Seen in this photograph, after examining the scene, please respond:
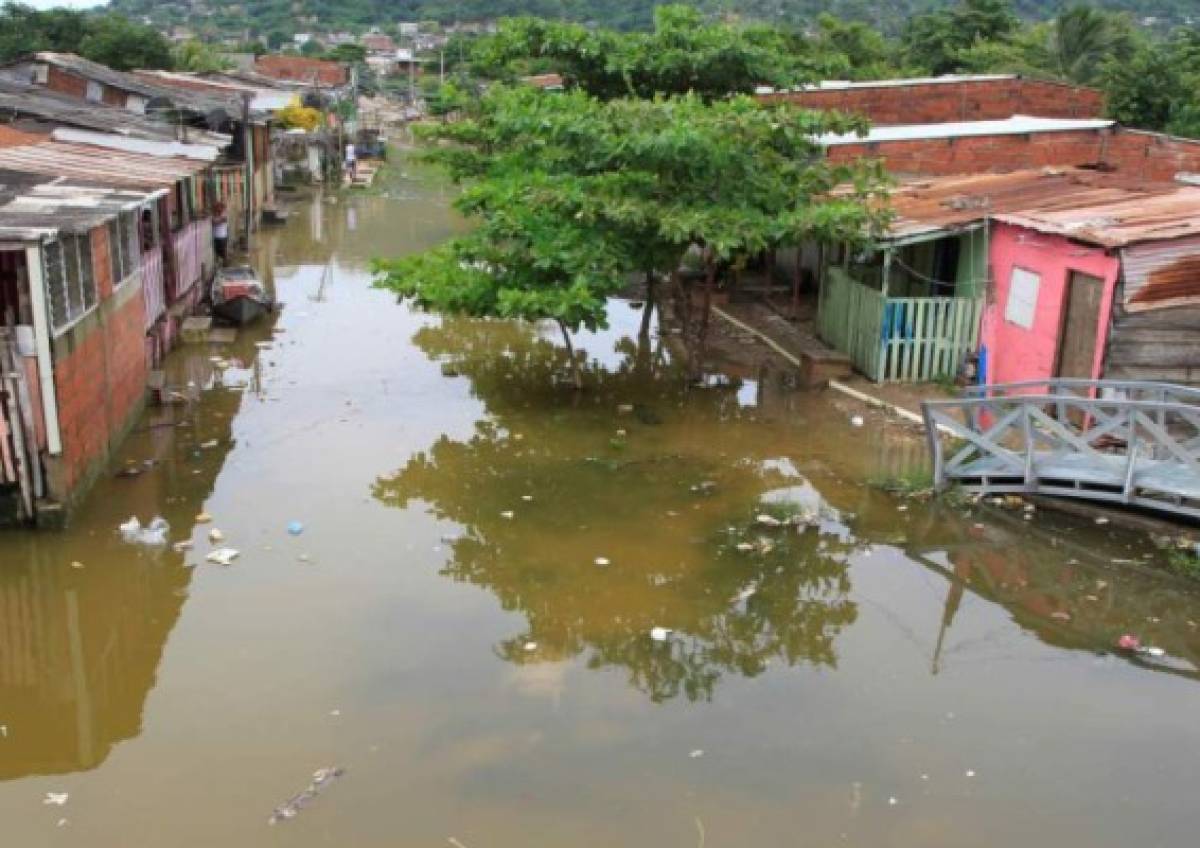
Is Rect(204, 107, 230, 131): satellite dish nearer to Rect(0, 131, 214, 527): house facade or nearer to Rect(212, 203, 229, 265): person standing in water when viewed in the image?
Rect(212, 203, 229, 265): person standing in water

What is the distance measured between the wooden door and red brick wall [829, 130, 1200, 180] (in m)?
6.29

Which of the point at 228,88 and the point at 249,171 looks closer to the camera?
the point at 249,171

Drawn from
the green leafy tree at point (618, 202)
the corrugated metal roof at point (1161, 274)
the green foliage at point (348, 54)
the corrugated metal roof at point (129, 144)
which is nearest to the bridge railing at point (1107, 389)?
the corrugated metal roof at point (1161, 274)

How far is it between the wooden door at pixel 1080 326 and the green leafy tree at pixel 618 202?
2.33 meters

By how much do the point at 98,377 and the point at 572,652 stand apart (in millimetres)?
5463

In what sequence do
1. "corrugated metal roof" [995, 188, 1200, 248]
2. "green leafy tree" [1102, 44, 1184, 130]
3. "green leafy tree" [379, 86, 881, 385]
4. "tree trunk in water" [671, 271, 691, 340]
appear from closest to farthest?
"corrugated metal roof" [995, 188, 1200, 248] < "green leafy tree" [379, 86, 881, 385] < "tree trunk in water" [671, 271, 691, 340] < "green leafy tree" [1102, 44, 1184, 130]

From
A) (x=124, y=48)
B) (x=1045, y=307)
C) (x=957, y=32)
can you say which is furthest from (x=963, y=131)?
(x=124, y=48)

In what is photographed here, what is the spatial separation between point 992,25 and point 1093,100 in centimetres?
1403

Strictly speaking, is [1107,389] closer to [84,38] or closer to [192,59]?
[84,38]

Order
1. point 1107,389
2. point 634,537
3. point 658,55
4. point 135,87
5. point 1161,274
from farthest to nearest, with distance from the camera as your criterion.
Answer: point 135,87 < point 658,55 < point 1161,274 < point 1107,389 < point 634,537

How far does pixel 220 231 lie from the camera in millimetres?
20484

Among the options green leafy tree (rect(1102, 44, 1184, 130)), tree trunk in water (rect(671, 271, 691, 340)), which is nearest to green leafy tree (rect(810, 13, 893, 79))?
green leafy tree (rect(1102, 44, 1184, 130))

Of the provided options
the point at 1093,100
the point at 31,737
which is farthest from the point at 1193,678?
the point at 1093,100

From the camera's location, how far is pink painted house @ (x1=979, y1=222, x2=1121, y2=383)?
36.9 ft
